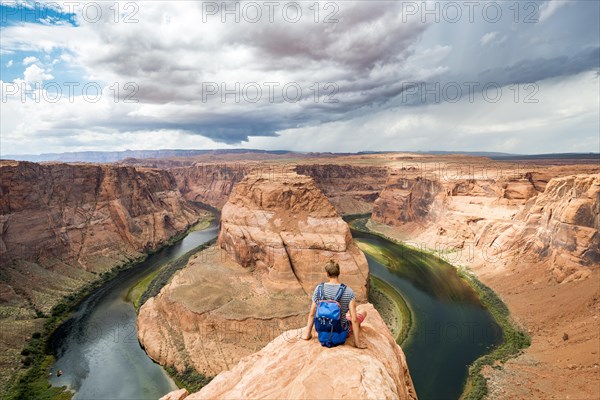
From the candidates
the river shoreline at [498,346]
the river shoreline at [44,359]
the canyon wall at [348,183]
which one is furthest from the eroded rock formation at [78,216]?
the river shoreline at [498,346]

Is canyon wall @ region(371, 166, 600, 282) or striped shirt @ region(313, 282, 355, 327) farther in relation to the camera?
canyon wall @ region(371, 166, 600, 282)

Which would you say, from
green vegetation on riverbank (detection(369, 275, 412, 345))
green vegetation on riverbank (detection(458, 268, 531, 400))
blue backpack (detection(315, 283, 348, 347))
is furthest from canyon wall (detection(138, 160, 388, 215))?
blue backpack (detection(315, 283, 348, 347))

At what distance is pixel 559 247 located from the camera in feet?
146

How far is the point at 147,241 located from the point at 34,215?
888 inches

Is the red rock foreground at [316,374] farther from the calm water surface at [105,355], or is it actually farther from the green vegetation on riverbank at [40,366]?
the green vegetation on riverbank at [40,366]

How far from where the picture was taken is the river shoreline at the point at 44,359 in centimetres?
2969

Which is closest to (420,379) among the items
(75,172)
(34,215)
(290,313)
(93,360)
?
(290,313)

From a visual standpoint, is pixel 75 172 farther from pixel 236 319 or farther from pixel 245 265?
pixel 236 319

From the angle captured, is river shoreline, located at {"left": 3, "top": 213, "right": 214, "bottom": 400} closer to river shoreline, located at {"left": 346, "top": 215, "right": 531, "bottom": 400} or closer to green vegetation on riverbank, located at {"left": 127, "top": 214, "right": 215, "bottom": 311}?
green vegetation on riverbank, located at {"left": 127, "top": 214, "right": 215, "bottom": 311}

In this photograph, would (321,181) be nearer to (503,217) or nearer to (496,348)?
(503,217)

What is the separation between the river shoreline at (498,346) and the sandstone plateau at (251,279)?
12779mm

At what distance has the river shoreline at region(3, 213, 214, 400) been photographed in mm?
29688

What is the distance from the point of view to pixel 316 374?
6.42 meters

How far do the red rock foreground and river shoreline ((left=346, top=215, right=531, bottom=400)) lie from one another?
80.8 feet
